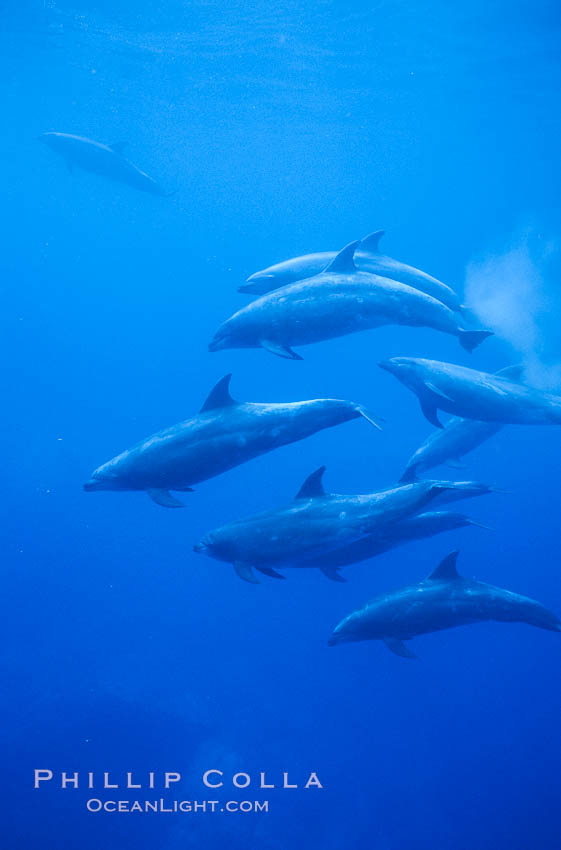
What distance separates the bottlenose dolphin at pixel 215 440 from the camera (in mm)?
6195

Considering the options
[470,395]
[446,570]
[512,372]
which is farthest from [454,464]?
[446,570]

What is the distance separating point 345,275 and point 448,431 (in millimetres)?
3898

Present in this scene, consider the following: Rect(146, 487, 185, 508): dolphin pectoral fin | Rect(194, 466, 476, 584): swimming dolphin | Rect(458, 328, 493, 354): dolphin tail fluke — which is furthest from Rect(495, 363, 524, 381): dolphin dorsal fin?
Rect(146, 487, 185, 508): dolphin pectoral fin

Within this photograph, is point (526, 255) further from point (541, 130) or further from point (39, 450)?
point (39, 450)

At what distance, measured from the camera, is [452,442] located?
1002 cm

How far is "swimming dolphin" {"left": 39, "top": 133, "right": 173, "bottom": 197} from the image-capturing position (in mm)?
16953

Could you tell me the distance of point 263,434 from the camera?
625 cm

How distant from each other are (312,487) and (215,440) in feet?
4.64

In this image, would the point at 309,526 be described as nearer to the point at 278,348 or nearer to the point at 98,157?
the point at 278,348

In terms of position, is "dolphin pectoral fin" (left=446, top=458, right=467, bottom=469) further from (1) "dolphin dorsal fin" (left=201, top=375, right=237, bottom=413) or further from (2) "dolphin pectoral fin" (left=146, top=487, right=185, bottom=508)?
(2) "dolphin pectoral fin" (left=146, top=487, right=185, bottom=508)

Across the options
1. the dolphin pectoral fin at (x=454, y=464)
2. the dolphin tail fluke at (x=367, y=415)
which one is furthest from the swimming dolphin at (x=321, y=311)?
the dolphin pectoral fin at (x=454, y=464)

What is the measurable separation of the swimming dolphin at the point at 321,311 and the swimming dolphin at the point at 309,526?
1.76 m

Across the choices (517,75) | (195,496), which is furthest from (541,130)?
(195,496)

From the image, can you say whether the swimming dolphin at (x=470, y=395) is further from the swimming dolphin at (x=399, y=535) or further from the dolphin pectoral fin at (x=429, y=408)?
the swimming dolphin at (x=399, y=535)
